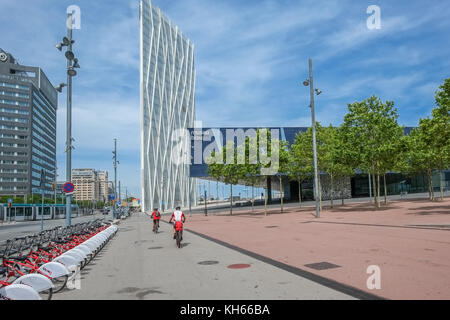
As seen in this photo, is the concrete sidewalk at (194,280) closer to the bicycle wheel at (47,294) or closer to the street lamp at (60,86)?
the bicycle wheel at (47,294)

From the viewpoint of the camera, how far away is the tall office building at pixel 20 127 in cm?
11212

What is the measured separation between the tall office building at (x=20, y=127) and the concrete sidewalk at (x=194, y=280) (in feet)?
360

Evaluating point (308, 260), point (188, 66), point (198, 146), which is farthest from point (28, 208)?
point (188, 66)

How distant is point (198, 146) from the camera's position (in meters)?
80.2

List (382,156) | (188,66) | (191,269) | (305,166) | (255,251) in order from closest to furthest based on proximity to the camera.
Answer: (191,269), (255,251), (382,156), (305,166), (188,66)

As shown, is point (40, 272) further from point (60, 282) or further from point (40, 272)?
point (60, 282)

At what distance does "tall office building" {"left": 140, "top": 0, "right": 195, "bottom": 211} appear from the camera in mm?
81062

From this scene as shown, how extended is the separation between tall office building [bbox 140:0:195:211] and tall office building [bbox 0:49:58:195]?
45671 mm

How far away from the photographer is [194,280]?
7.54 meters

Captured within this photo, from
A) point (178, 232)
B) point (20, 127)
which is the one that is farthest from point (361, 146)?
point (20, 127)

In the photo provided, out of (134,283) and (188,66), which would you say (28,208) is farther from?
(188,66)

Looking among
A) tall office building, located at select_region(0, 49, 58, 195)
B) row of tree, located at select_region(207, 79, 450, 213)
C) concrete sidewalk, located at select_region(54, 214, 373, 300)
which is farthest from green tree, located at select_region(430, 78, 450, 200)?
tall office building, located at select_region(0, 49, 58, 195)

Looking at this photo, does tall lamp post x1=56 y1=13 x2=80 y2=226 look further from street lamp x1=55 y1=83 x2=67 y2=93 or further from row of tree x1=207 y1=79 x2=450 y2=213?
row of tree x1=207 y1=79 x2=450 y2=213
